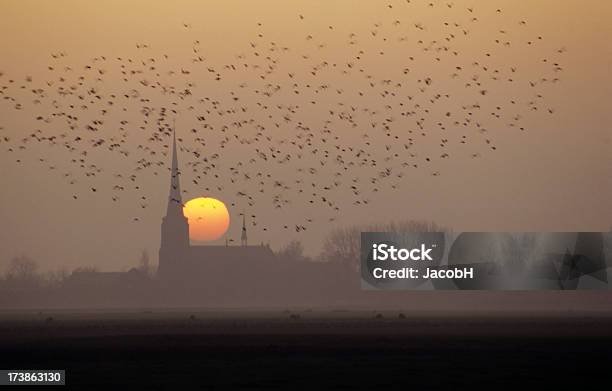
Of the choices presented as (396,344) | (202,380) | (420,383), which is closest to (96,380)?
(202,380)

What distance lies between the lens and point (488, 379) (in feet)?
156

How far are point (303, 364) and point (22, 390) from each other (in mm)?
21514

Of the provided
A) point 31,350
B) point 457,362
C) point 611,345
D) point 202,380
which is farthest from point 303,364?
point 611,345

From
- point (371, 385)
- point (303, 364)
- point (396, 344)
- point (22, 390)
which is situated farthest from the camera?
point (396, 344)

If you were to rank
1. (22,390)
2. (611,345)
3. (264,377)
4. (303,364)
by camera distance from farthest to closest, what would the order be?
(611,345) < (303,364) < (264,377) < (22,390)

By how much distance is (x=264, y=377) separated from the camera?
50.5 metres

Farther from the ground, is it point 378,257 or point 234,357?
point 378,257

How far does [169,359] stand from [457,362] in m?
13.7

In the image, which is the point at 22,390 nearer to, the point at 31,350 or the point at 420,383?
the point at 420,383

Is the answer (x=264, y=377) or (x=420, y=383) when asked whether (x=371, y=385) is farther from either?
→ (x=264, y=377)

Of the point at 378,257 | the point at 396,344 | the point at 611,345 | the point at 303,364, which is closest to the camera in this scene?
the point at 303,364

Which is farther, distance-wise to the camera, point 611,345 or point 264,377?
point 611,345

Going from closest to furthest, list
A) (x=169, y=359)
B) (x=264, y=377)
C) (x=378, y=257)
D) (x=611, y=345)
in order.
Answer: (x=264, y=377), (x=169, y=359), (x=378, y=257), (x=611, y=345)

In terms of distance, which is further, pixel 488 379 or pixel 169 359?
pixel 169 359
